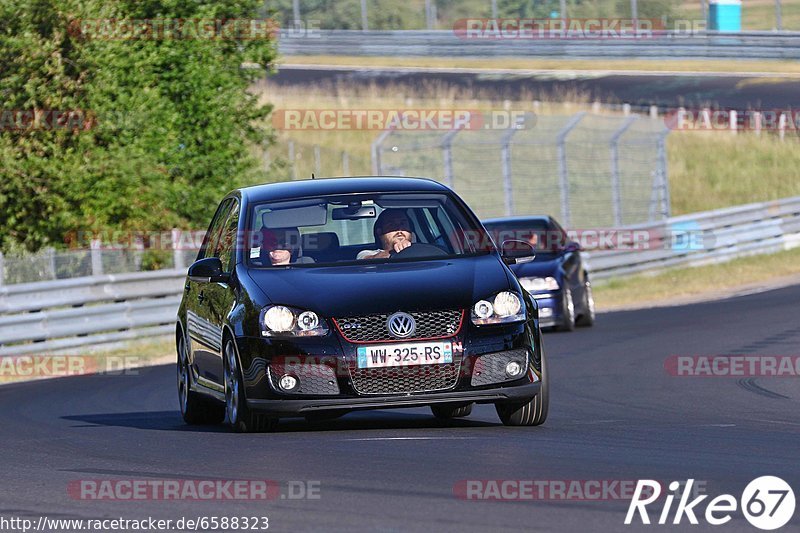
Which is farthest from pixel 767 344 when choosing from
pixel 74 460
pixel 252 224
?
pixel 74 460

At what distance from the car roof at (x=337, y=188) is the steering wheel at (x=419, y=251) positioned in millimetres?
469

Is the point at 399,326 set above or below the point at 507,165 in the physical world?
above

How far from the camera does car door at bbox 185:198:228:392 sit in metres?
10.6

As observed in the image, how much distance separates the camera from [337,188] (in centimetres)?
1062

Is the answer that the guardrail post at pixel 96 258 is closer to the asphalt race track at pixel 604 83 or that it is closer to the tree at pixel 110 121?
the tree at pixel 110 121

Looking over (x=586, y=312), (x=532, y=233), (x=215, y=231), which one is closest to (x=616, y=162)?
(x=532, y=233)

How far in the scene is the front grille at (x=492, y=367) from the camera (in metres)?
9.34

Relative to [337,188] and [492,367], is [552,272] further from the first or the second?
[492,367]

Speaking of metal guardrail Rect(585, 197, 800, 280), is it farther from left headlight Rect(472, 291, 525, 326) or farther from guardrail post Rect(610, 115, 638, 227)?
left headlight Rect(472, 291, 525, 326)

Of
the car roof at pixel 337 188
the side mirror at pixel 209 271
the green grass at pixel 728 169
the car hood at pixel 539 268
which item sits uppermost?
the car roof at pixel 337 188

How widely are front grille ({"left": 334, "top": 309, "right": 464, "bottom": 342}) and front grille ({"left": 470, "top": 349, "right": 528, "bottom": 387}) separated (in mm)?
240

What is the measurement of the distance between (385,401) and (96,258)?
42.9ft

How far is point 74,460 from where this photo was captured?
8945 mm

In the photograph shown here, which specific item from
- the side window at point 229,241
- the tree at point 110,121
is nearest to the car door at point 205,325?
the side window at point 229,241
